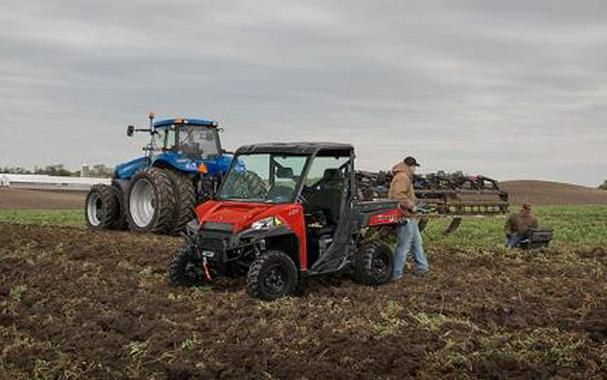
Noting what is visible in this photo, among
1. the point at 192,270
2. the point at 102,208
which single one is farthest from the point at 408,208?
the point at 102,208

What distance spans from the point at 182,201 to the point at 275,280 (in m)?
6.77

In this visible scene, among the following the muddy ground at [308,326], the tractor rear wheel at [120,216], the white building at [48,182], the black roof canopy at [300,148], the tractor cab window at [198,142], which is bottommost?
the muddy ground at [308,326]

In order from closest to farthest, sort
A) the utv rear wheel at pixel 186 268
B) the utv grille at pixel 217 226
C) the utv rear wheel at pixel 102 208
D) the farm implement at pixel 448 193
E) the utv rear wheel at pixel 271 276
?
the utv rear wheel at pixel 271 276 → the utv grille at pixel 217 226 → the utv rear wheel at pixel 186 268 → the farm implement at pixel 448 193 → the utv rear wheel at pixel 102 208

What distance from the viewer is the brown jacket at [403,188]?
36.4 ft

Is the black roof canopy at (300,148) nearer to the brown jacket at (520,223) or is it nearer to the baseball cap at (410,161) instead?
the baseball cap at (410,161)

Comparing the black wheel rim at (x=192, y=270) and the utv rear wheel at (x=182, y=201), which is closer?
the black wheel rim at (x=192, y=270)

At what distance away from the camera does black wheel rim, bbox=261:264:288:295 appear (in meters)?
8.86

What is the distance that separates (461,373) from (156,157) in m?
11.6

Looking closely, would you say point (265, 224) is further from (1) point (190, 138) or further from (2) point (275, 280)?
(1) point (190, 138)

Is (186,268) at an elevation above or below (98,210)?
below

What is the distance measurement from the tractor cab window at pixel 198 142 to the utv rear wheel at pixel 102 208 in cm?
252

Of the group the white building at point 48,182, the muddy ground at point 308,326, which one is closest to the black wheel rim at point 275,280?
the muddy ground at point 308,326

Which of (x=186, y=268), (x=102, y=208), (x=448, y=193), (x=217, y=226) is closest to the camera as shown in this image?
(x=217, y=226)

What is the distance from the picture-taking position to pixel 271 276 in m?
8.94
